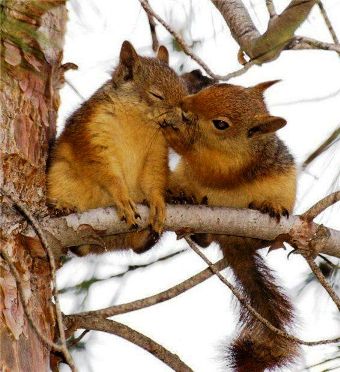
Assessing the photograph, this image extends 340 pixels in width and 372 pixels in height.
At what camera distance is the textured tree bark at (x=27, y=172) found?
2.31 meters

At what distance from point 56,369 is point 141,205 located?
27.9 inches

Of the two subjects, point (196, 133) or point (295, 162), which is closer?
point (196, 133)

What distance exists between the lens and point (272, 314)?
324 cm

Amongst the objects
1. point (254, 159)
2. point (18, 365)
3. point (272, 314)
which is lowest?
point (18, 365)

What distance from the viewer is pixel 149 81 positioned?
3.39 meters

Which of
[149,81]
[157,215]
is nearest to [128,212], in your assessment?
[157,215]

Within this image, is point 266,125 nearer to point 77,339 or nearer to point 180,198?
point 180,198

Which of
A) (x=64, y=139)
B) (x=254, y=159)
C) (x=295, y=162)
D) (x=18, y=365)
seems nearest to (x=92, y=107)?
(x=64, y=139)

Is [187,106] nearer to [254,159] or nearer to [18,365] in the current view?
[254,159]

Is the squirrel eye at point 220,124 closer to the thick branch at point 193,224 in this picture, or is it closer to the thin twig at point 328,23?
the thick branch at point 193,224

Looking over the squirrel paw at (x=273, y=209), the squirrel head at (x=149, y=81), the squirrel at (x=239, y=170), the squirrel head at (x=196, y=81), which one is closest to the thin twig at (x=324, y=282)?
the squirrel paw at (x=273, y=209)

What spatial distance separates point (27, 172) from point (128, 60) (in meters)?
0.95

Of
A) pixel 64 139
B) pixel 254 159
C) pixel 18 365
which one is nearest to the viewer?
pixel 18 365

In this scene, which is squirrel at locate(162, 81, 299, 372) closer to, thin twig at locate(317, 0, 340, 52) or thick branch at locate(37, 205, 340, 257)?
thick branch at locate(37, 205, 340, 257)
